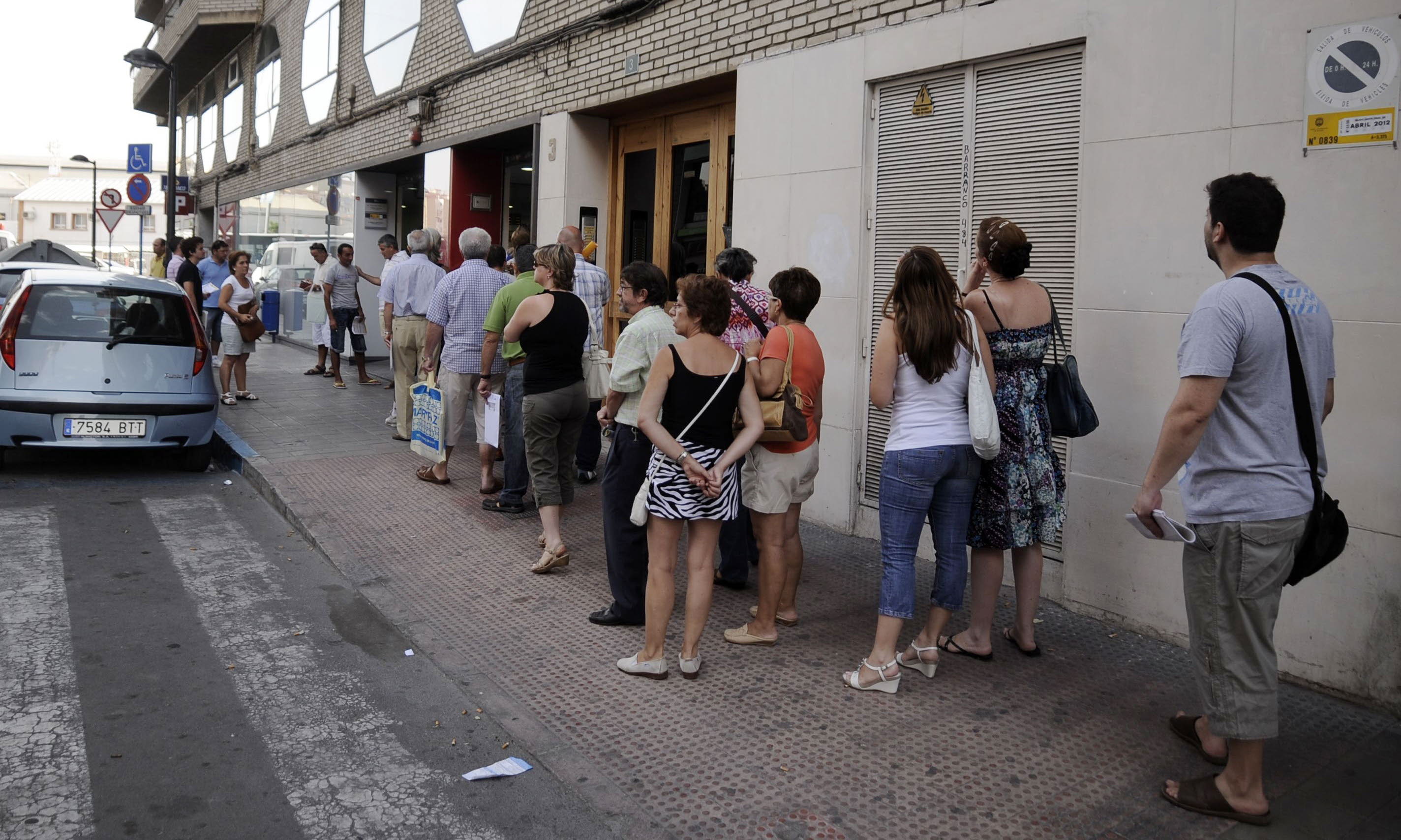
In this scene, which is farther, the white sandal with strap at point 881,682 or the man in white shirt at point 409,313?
the man in white shirt at point 409,313

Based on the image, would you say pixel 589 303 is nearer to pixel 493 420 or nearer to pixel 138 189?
pixel 493 420

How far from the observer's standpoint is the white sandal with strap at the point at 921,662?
4617mm

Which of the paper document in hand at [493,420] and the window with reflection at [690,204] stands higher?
the window with reflection at [690,204]

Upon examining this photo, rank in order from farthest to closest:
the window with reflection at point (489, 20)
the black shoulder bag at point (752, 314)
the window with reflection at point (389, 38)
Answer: the window with reflection at point (389, 38)
the window with reflection at point (489, 20)
the black shoulder bag at point (752, 314)

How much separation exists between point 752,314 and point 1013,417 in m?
1.38

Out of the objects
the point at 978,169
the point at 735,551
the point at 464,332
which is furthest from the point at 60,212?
the point at 978,169

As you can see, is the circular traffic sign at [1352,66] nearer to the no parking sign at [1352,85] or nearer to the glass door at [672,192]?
the no parking sign at [1352,85]

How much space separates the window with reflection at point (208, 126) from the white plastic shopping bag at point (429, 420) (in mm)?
22307

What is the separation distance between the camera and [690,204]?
9.36 meters

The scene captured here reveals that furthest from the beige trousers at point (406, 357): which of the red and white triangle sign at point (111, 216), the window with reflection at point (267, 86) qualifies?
the red and white triangle sign at point (111, 216)

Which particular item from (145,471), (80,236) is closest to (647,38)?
(145,471)

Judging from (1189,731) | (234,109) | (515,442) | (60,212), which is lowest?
(1189,731)

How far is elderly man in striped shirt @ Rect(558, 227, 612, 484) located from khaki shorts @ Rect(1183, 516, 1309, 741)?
16.0 feet

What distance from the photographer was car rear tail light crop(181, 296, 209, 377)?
874cm
